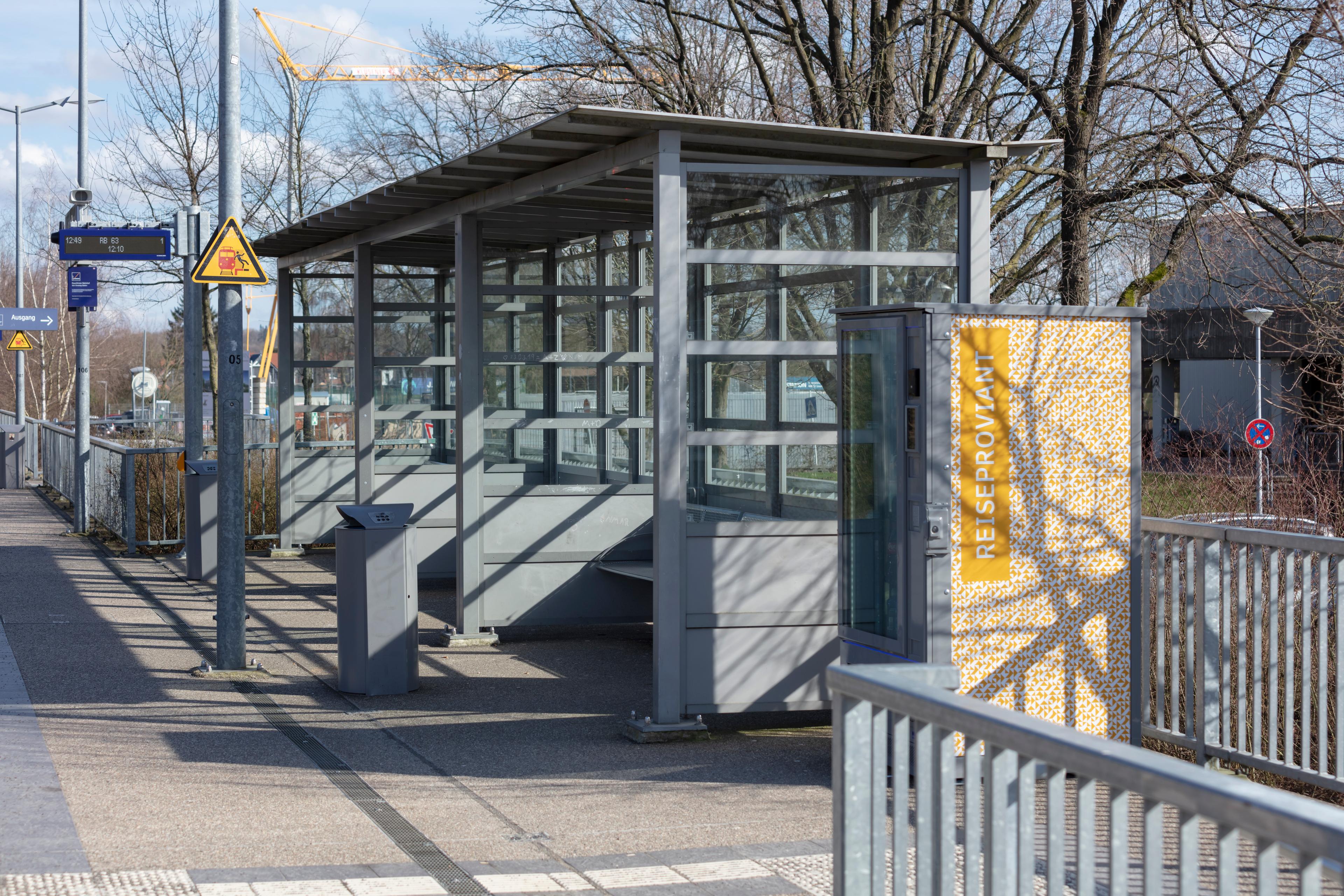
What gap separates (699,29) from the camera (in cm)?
1720

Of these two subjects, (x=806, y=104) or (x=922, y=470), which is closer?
(x=922, y=470)

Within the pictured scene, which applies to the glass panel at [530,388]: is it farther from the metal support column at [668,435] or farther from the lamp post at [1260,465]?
the lamp post at [1260,465]

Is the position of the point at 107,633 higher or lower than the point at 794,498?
lower

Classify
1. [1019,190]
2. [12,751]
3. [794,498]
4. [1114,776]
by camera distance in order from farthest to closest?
[1019,190] → [794,498] → [12,751] → [1114,776]

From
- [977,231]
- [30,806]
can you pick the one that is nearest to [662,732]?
[30,806]

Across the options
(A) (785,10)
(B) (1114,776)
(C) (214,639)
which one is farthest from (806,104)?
(B) (1114,776)

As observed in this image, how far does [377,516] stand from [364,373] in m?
A: 4.81

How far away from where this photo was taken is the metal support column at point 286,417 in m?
14.8

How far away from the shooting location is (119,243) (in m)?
12.5

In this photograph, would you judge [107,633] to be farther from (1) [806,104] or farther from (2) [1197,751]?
(1) [806,104]

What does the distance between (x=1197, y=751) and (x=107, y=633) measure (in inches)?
291

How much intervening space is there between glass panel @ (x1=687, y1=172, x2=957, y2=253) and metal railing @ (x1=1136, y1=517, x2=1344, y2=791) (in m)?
1.91

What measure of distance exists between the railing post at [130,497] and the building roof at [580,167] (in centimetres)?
404

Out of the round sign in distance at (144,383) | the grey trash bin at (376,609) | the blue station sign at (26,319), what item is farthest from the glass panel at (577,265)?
the round sign in distance at (144,383)
